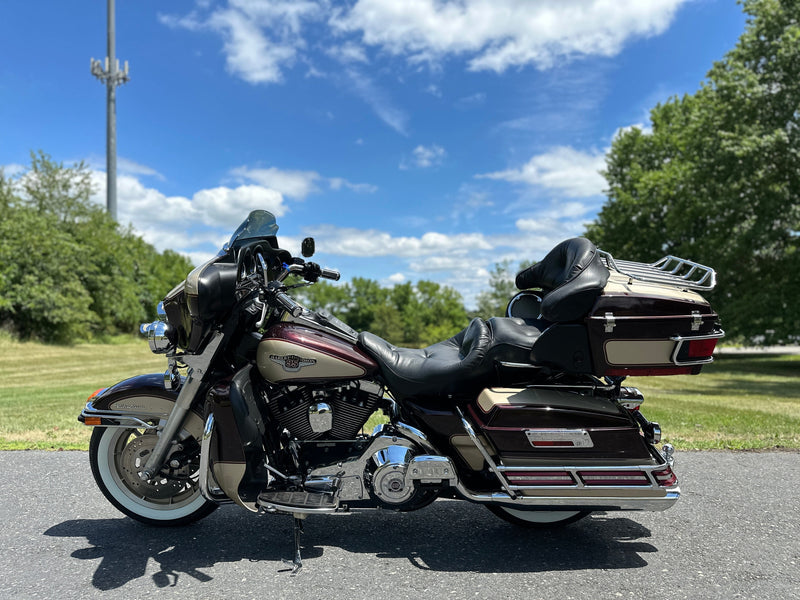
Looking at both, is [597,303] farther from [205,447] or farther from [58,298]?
[58,298]

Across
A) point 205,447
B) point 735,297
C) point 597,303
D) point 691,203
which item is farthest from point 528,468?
point 691,203

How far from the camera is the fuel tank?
113 inches

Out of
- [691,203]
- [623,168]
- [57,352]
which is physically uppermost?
[623,168]

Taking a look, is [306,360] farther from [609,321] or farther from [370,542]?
[609,321]

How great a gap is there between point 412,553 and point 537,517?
0.79 m

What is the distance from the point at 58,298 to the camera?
26844mm

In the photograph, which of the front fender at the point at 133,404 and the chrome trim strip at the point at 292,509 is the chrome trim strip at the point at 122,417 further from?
the chrome trim strip at the point at 292,509

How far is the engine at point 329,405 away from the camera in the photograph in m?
2.95

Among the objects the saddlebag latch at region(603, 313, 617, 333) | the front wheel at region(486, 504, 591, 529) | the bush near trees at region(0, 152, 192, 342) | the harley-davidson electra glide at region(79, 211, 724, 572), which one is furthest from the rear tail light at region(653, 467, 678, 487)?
the bush near trees at region(0, 152, 192, 342)

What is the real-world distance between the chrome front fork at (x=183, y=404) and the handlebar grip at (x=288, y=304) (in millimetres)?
362

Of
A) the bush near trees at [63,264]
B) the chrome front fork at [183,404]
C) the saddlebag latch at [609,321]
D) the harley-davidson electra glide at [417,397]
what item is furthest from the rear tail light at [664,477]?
the bush near trees at [63,264]

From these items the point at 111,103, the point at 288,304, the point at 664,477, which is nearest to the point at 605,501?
the point at 664,477

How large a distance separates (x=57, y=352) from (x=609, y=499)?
2722cm

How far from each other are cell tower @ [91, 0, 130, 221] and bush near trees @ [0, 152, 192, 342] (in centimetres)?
1042
